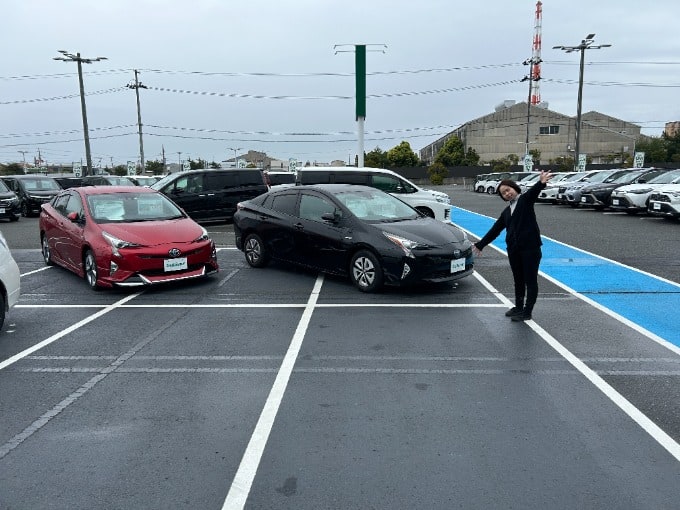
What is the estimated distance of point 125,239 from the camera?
801cm

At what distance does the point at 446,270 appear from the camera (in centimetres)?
774

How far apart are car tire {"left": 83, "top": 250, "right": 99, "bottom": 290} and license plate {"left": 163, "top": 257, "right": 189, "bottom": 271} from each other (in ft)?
3.32

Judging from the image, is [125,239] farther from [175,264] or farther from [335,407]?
[335,407]

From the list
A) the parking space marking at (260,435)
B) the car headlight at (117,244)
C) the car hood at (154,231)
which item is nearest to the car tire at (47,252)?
the car hood at (154,231)

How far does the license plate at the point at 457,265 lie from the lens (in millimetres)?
7797

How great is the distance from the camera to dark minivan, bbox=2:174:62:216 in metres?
22.1

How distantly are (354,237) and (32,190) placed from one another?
754 inches

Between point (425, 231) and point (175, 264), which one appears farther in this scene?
point (175, 264)

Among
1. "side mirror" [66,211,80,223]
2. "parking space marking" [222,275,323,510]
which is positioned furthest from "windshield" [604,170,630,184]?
"parking space marking" [222,275,323,510]

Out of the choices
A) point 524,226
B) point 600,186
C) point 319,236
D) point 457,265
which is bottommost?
point 457,265

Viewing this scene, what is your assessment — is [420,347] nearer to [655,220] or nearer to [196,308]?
[196,308]

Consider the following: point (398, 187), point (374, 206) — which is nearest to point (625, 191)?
point (398, 187)

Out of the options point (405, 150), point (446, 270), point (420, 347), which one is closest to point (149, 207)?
point (446, 270)

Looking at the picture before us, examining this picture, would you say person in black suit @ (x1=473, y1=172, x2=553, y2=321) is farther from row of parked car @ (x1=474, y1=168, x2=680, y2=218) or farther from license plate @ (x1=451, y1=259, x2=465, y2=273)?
row of parked car @ (x1=474, y1=168, x2=680, y2=218)
